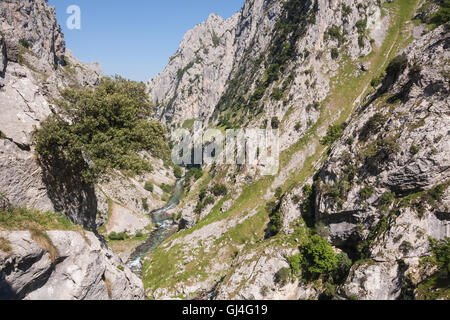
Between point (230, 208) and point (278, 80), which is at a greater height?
point (278, 80)

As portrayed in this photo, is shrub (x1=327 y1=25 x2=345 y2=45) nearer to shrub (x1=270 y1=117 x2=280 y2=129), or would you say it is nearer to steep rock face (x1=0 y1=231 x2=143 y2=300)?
shrub (x1=270 y1=117 x2=280 y2=129)

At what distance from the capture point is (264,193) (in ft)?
216

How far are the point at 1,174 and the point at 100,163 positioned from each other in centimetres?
608

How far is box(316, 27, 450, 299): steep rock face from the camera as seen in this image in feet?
108

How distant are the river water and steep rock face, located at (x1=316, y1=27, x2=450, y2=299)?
49.1 m

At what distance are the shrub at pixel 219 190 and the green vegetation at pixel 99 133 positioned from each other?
52.6 metres

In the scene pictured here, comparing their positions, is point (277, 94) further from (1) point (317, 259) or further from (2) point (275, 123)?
(1) point (317, 259)

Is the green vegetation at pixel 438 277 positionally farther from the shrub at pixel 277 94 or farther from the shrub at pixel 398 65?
the shrub at pixel 277 94

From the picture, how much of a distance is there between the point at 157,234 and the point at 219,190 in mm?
27596

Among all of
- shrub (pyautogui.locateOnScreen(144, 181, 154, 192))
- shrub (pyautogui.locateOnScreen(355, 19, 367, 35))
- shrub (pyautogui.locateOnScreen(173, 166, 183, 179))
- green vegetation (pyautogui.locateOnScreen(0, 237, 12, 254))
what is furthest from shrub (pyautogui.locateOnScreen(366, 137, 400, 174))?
shrub (pyautogui.locateOnScreen(173, 166, 183, 179))

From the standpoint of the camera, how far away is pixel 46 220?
53.6ft

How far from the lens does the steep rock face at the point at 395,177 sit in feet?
108

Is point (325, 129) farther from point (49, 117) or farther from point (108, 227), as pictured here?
point (108, 227)

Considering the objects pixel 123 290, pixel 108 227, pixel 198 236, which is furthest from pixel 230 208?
pixel 123 290
